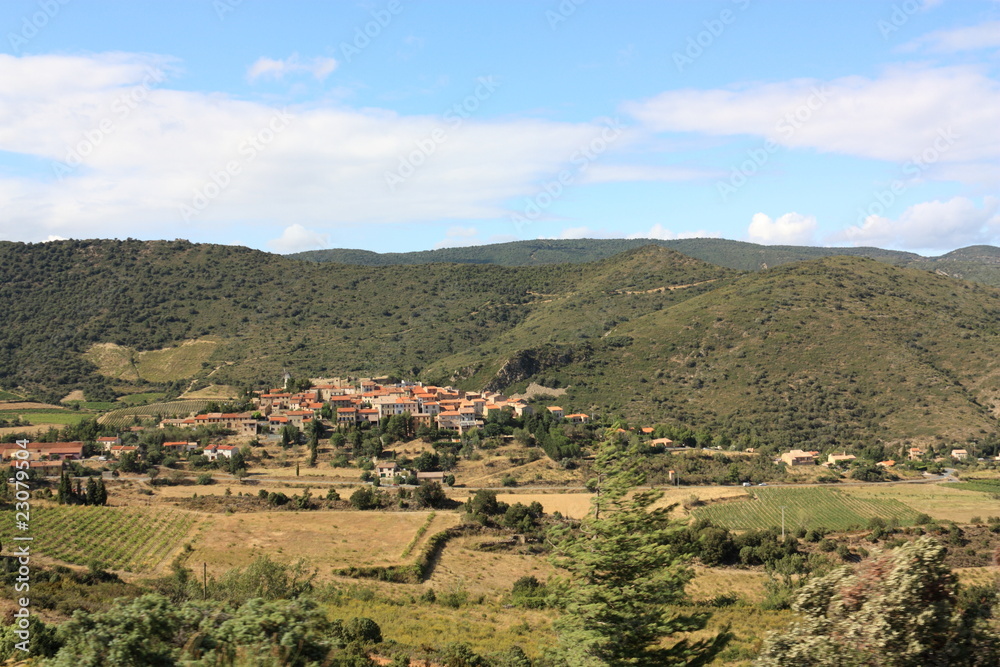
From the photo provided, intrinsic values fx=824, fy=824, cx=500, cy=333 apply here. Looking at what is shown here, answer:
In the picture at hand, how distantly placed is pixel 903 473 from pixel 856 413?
570 inches

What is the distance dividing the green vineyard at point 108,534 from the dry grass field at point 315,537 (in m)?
1.73

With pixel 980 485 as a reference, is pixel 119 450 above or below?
above

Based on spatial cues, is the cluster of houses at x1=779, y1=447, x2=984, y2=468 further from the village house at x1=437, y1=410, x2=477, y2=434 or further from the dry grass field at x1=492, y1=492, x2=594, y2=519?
the village house at x1=437, y1=410, x2=477, y2=434

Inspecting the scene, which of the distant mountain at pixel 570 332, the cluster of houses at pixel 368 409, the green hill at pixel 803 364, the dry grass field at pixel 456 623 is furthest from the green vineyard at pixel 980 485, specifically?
the dry grass field at pixel 456 623

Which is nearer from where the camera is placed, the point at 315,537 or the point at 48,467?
the point at 315,537

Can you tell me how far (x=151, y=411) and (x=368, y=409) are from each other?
2813cm

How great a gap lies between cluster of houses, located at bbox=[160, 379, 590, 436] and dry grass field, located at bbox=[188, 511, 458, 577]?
69.5 feet

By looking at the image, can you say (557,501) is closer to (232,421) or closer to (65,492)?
(65,492)

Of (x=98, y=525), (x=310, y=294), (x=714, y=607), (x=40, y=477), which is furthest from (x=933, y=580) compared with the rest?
(x=310, y=294)

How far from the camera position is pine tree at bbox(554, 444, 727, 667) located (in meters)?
15.8

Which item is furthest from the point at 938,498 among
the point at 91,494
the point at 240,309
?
the point at 240,309

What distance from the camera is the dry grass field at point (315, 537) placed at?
38656mm

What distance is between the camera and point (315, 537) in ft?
141

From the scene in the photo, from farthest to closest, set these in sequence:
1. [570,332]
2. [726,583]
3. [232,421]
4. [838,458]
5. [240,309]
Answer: [240,309] → [570,332] → [232,421] → [838,458] → [726,583]
